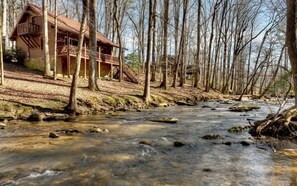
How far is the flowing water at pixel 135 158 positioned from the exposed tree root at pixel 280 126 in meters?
0.72

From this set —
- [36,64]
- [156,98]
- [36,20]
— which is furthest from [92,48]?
[36,20]

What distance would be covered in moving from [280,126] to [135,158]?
5.11 meters

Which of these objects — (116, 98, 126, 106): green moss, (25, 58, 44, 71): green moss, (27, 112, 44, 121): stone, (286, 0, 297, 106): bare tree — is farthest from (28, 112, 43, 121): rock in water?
(25, 58, 44, 71): green moss

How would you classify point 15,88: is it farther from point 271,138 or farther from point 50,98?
point 271,138

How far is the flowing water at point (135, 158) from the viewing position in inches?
219

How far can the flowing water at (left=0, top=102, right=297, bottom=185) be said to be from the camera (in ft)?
18.3

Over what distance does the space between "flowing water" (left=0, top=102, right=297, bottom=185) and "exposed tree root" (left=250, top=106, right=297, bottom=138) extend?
716mm

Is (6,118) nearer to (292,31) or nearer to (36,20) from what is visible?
(292,31)

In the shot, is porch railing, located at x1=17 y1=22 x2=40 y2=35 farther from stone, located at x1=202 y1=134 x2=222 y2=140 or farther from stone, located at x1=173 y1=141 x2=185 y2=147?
stone, located at x1=173 y1=141 x2=185 y2=147

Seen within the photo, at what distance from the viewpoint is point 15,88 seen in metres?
14.9

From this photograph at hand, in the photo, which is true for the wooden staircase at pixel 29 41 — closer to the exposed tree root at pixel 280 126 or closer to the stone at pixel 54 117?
the stone at pixel 54 117

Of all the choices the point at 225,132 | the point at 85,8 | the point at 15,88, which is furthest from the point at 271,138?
the point at 15,88

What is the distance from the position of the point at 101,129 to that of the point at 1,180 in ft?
16.3

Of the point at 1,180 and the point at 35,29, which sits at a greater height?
the point at 35,29
